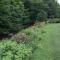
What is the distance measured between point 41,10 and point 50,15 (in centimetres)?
1273

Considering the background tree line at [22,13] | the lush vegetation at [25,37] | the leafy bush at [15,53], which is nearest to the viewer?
the leafy bush at [15,53]

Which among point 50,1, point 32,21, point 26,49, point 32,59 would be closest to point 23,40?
point 26,49

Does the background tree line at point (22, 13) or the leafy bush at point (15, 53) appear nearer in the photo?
the leafy bush at point (15, 53)

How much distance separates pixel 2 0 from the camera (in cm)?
2275

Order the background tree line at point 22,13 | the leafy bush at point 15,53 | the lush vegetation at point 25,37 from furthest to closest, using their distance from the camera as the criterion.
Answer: the background tree line at point 22,13 < the lush vegetation at point 25,37 < the leafy bush at point 15,53

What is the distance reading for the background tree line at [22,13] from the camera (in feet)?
76.0

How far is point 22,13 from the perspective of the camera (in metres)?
33.7

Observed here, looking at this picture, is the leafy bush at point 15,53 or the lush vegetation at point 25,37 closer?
the leafy bush at point 15,53

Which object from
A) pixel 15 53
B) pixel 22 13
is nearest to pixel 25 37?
pixel 15 53

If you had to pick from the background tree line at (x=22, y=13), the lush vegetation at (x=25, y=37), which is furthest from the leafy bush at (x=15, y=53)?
the background tree line at (x=22, y=13)

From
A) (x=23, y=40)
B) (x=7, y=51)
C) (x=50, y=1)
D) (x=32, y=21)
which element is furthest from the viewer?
(x=50, y=1)

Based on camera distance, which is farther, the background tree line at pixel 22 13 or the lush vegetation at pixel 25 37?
the background tree line at pixel 22 13

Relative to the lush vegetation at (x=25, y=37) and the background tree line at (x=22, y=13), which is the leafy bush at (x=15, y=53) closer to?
the lush vegetation at (x=25, y=37)

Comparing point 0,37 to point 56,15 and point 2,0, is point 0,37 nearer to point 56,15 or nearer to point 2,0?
point 2,0
